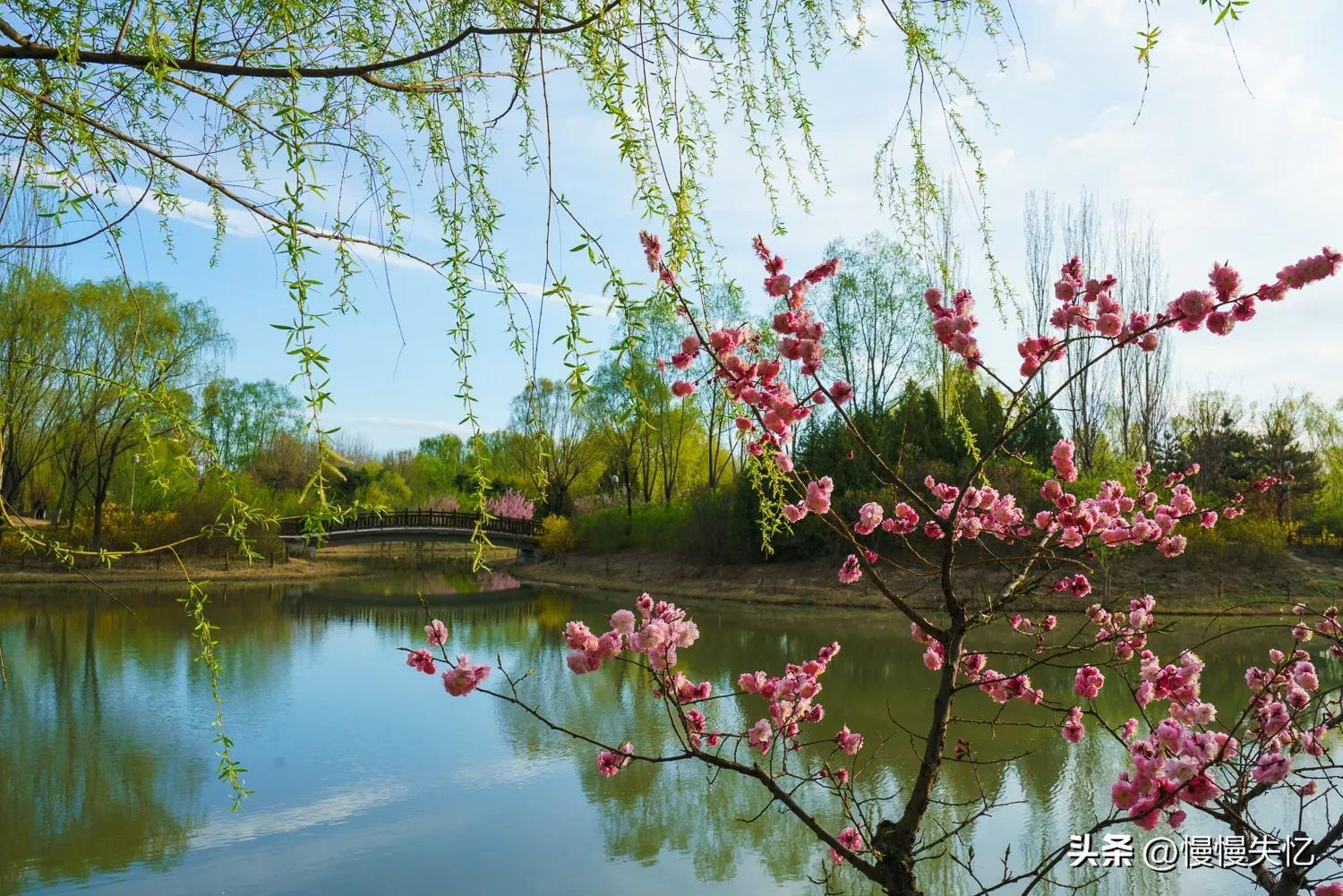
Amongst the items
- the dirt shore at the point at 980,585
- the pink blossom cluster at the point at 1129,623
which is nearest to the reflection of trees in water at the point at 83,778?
the pink blossom cluster at the point at 1129,623

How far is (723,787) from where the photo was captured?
5.18m

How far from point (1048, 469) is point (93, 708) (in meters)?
13.1

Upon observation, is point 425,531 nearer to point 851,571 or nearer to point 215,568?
point 215,568

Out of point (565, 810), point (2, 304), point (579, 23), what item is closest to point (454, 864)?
point (565, 810)

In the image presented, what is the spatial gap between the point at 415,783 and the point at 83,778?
6.22 feet

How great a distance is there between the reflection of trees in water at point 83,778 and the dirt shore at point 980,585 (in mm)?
7057

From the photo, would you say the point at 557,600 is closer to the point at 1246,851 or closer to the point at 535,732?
the point at 535,732

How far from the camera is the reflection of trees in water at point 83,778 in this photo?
4.11 meters

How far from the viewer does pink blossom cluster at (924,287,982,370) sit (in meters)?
1.55

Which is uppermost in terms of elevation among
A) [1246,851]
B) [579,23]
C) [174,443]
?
[579,23]

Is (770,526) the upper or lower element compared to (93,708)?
upper

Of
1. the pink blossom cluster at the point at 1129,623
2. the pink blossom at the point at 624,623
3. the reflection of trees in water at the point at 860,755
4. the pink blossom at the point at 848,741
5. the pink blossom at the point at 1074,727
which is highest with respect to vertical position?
the pink blossom at the point at 624,623

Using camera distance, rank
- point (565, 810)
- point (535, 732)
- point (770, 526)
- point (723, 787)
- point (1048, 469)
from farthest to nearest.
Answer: point (1048, 469) → point (535, 732) → point (723, 787) → point (565, 810) → point (770, 526)

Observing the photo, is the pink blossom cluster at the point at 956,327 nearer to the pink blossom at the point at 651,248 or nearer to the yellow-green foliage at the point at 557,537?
the pink blossom at the point at 651,248
